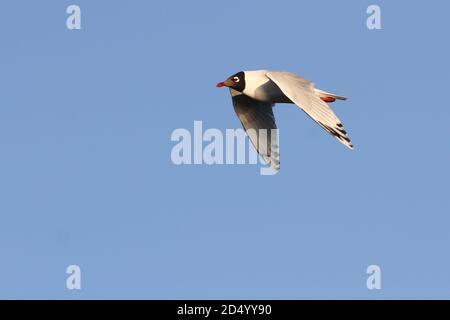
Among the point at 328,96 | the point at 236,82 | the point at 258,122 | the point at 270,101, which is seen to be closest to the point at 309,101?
the point at 328,96

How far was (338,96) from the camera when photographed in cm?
1384

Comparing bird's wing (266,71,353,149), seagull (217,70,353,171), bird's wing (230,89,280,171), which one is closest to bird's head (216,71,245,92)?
seagull (217,70,353,171)

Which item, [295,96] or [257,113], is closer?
[295,96]

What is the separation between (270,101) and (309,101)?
5.70ft

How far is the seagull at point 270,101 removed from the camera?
12.2 meters

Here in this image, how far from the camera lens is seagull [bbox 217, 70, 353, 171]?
12.2 m

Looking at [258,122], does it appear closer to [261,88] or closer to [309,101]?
[261,88]

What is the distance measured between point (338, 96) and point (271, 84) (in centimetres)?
91

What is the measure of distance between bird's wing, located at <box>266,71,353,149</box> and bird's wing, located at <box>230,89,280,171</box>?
122cm
